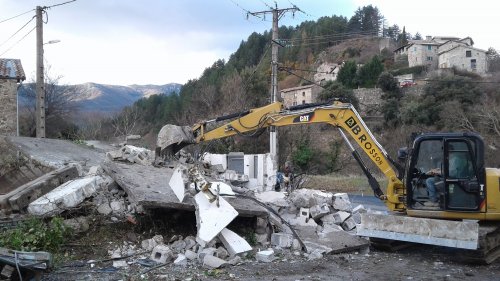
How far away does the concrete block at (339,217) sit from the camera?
11.8 m

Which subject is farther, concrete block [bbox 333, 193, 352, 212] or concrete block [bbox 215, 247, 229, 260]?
concrete block [bbox 333, 193, 352, 212]

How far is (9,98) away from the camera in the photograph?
81.8ft

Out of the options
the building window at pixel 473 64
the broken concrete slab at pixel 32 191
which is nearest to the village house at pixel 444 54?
the building window at pixel 473 64

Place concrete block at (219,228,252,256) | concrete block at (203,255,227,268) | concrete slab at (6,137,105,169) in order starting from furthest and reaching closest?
concrete slab at (6,137,105,169) → concrete block at (219,228,252,256) → concrete block at (203,255,227,268)

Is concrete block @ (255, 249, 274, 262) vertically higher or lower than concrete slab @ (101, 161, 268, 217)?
lower

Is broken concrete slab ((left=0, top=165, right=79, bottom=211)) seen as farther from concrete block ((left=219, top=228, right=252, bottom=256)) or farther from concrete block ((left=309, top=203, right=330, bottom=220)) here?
Answer: concrete block ((left=309, top=203, right=330, bottom=220))

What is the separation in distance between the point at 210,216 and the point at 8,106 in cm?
1963

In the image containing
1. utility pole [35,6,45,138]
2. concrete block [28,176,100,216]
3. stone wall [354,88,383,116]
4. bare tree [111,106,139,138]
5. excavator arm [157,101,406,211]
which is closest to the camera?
concrete block [28,176,100,216]

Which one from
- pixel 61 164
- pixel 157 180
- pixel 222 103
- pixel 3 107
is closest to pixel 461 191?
pixel 157 180

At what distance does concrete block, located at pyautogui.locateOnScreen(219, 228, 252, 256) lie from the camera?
8820mm

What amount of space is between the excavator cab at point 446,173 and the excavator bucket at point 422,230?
0.42 m

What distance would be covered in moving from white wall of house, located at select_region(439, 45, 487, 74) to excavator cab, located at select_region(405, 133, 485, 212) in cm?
6244

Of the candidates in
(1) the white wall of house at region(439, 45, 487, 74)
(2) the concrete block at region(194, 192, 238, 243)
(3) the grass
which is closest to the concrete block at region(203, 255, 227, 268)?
(2) the concrete block at region(194, 192, 238, 243)

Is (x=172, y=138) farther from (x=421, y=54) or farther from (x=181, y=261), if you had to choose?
(x=421, y=54)
